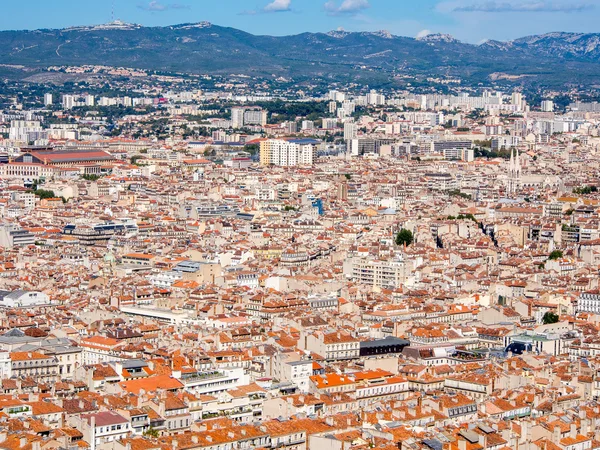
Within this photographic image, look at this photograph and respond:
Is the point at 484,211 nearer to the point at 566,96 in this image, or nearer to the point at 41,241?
the point at 41,241

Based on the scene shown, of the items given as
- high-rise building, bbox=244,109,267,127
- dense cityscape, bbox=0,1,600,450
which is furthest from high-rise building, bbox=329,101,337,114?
dense cityscape, bbox=0,1,600,450

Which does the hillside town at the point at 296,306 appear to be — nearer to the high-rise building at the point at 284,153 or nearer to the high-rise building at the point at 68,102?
the high-rise building at the point at 284,153

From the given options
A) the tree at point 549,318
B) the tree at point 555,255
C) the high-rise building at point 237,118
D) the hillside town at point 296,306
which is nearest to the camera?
the hillside town at point 296,306

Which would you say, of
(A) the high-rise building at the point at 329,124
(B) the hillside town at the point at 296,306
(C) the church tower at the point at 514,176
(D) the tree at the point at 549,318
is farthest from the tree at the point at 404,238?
(A) the high-rise building at the point at 329,124

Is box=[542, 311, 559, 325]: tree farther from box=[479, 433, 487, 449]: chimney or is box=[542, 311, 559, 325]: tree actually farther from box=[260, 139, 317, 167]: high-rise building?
box=[260, 139, 317, 167]: high-rise building

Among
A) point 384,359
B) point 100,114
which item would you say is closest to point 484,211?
point 384,359

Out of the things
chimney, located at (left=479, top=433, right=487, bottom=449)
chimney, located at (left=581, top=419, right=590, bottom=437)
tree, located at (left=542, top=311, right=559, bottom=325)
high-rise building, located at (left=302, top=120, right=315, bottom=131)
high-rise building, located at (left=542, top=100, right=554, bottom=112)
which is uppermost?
chimney, located at (left=479, top=433, right=487, bottom=449)
